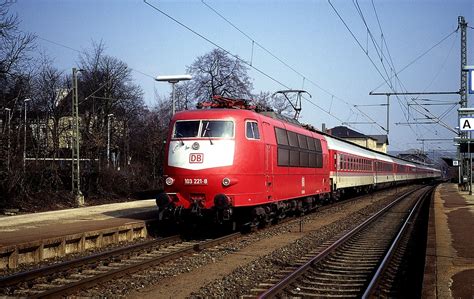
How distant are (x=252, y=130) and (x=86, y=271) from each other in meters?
6.20

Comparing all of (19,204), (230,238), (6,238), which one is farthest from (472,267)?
(19,204)

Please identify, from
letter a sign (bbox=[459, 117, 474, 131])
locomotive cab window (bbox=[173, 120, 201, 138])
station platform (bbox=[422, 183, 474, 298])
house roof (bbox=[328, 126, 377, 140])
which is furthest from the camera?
house roof (bbox=[328, 126, 377, 140])

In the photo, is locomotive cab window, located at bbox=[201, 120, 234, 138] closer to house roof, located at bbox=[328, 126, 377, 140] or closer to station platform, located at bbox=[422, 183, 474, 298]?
station platform, located at bbox=[422, 183, 474, 298]

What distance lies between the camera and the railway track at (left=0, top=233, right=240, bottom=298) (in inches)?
324

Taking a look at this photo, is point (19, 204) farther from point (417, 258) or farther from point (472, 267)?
point (472, 267)

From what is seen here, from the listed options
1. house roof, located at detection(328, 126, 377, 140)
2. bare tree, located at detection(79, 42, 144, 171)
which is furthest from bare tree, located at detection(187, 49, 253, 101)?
house roof, located at detection(328, 126, 377, 140)

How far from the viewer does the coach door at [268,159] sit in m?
14.8

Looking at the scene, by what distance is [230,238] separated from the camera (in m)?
14.0

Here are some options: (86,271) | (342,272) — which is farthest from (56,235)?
(342,272)

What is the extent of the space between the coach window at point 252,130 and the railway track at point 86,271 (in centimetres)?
297

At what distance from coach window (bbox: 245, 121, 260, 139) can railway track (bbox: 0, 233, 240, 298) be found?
2.97 meters

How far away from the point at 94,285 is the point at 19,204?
687 inches

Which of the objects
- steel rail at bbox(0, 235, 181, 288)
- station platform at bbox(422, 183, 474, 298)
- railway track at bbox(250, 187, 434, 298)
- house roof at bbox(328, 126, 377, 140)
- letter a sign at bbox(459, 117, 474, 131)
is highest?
house roof at bbox(328, 126, 377, 140)

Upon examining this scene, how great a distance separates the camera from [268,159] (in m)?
15.0
